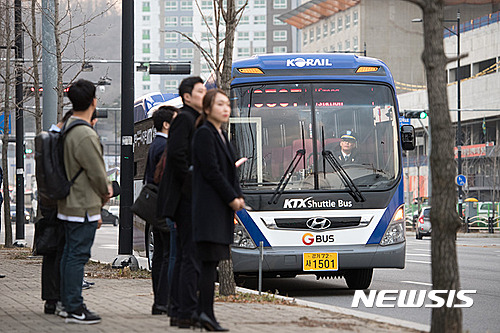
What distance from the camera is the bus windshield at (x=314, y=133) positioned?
13.1 m

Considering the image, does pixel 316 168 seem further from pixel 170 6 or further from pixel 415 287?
pixel 170 6

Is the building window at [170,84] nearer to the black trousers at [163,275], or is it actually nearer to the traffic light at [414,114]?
the traffic light at [414,114]

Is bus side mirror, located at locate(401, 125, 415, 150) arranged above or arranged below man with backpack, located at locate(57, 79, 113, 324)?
above

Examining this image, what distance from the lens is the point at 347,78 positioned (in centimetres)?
1369

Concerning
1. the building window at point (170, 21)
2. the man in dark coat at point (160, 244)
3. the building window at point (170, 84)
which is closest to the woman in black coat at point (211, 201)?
the man in dark coat at point (160, 244)

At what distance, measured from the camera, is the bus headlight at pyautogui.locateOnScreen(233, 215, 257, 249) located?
12.8 metres

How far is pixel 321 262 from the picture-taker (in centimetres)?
1270

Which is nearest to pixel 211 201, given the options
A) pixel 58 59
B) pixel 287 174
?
pixel 287 174

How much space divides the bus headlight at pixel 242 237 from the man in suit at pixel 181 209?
4.72 meters

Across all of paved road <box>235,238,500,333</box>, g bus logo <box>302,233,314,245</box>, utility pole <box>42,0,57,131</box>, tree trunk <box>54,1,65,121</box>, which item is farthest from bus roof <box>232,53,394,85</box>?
utility pole <box>42,0,57,131</box>

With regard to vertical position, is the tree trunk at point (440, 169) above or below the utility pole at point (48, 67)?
below

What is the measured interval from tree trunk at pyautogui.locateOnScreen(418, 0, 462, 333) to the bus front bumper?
6161 mm

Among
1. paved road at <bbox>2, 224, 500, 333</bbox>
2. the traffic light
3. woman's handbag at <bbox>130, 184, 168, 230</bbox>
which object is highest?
the traffic light

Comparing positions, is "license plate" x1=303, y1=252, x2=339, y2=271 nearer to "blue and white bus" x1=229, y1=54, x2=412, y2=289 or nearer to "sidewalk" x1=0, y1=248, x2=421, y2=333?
"blue and white bus" x1=229, y1=54, x2=412, y2=289
